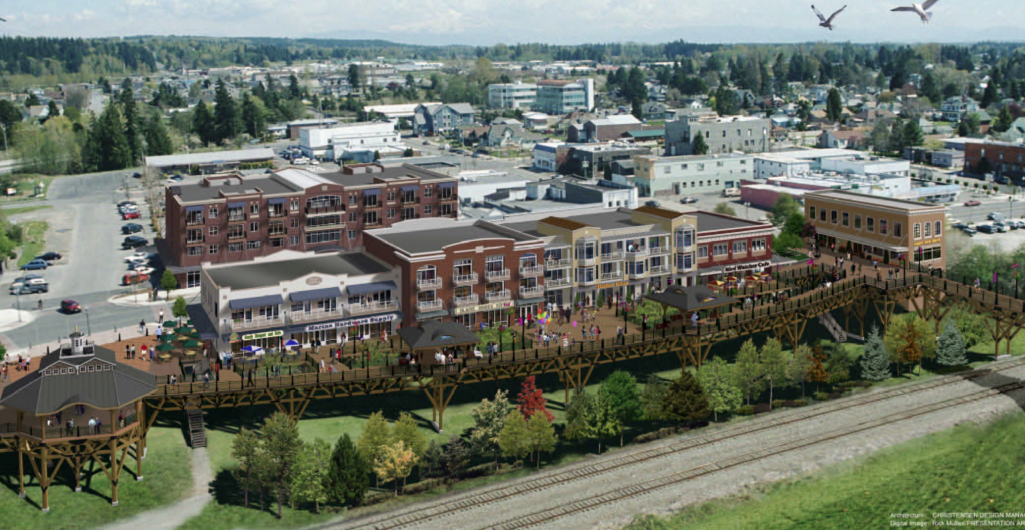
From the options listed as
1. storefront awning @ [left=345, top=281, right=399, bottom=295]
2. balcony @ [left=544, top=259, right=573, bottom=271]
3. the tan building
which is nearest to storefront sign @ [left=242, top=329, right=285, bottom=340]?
storefront awning @ [left=345, top=281, right=399, bottom=295]

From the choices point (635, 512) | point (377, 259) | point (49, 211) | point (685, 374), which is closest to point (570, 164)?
point (49, 211)

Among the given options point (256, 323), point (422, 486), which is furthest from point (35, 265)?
point (422, 486)

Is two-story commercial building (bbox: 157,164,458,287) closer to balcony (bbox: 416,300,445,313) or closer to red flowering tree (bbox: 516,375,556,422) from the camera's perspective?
balcony (bbox: 416,300,445,313)

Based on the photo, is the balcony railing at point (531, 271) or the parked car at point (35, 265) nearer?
the balcony railing at point (531, 271)

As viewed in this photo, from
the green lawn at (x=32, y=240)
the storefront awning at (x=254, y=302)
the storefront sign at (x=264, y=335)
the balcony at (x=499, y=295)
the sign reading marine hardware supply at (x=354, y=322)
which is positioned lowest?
the green lawn at (x=32, y=240)

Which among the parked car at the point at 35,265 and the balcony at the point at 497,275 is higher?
the balcony at the point at 497,275

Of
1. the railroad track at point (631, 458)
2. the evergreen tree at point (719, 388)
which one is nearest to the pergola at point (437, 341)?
the railroad track at point (631, 458)

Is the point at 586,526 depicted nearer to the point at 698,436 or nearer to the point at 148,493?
the point at 698,436

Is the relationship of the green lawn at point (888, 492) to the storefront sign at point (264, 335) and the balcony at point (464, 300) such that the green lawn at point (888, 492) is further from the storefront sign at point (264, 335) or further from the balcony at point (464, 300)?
the storefront sign at point (264, 335)
